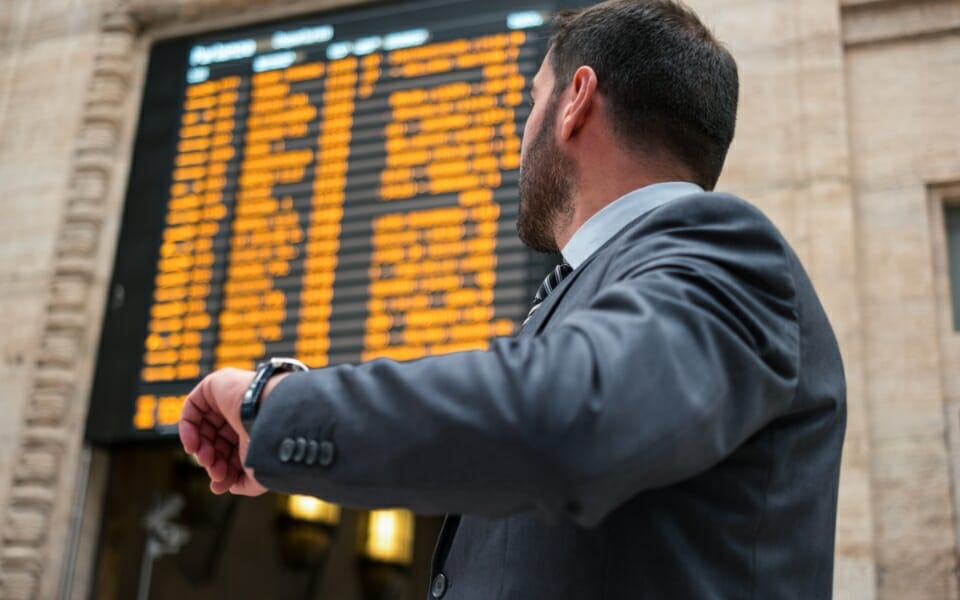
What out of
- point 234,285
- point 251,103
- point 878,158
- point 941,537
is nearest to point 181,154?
point 251,103

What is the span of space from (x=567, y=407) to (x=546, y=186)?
0.65m

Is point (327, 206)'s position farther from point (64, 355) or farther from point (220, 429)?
point (220, 429)

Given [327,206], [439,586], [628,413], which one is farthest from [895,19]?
[628,413]

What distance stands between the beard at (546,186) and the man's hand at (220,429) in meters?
0.54

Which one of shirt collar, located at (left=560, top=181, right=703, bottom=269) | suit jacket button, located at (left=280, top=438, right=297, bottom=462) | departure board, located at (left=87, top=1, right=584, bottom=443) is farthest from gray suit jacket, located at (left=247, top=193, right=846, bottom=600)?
departure board, located at (left=87, top=1, right=584, bottom=443)

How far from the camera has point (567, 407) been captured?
921mm

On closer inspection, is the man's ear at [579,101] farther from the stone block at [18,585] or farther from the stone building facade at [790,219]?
the stone block at [18,585]

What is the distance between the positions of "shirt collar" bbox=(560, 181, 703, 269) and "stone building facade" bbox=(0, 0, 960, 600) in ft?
7.33

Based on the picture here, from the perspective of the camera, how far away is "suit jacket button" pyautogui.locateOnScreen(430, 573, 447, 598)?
1.24 metres

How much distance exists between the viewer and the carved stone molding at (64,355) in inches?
175

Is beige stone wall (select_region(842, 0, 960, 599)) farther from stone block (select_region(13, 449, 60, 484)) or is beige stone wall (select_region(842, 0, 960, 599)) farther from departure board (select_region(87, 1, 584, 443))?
stone block (select_region(13, 449, 60, 484))

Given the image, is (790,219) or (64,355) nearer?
(790,219)

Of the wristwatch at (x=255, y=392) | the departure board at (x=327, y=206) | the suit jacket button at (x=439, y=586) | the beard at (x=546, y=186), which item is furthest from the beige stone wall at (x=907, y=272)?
the wristwatch at (x=255, y=392)

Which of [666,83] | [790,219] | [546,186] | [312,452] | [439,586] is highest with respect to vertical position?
[790,219]
